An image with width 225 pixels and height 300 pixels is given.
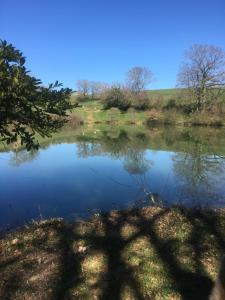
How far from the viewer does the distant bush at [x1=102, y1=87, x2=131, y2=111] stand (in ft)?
276

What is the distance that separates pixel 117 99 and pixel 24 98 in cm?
7858

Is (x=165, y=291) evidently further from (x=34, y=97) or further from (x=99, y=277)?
(x=34, y=97)

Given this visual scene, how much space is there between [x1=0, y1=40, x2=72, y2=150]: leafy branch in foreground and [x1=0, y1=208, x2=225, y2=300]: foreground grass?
213 centimetres

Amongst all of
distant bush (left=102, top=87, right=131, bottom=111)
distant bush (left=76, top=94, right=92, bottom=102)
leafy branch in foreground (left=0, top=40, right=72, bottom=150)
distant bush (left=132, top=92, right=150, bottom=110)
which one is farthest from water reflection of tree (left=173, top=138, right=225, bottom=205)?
distant bush (left=76, top=94, right=92, bottom=102)

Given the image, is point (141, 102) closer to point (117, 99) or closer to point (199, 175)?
point (117, 99)

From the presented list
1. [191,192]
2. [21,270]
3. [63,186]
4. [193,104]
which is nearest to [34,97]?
[21,270]

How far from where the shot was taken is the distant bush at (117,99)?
3314 inches

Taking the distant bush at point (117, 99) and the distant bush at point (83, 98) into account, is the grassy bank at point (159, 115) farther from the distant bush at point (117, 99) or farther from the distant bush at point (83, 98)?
the distant bush at point (83, 98)

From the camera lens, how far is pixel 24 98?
7266 millimetres

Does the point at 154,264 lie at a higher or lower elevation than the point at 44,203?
higher

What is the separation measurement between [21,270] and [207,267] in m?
3.04

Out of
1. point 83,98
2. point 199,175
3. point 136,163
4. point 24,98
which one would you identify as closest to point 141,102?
point 83,98

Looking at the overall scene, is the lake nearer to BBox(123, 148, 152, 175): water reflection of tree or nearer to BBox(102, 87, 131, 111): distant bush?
BBox(123, 148, 152, 175): water reflection of tree

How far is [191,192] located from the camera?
14781 millimetres
